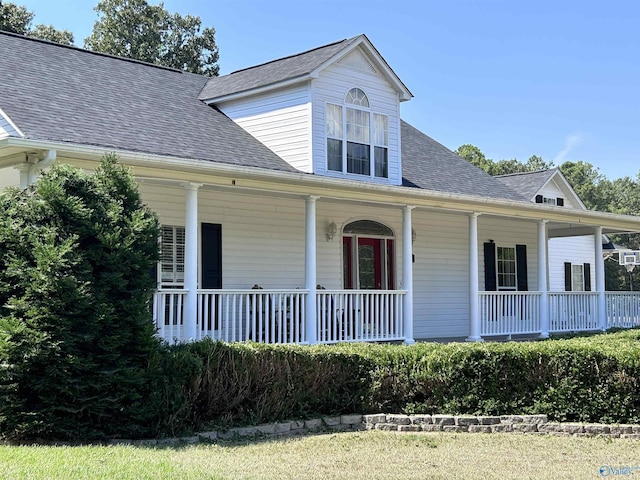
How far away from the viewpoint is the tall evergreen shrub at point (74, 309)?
298 inches

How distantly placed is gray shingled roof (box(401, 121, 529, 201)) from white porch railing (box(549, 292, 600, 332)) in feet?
9.24

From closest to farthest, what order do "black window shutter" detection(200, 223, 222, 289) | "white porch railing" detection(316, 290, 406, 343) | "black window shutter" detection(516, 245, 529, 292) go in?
1. "white porch railing" detection(316, 290, 406, 343)
2. "black window shutter" detection(200, 223, 222, 289)
3. "black window shutter" detection(516, 245, 529, 292)

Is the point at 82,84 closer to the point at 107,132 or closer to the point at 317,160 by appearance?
the point at 107,132

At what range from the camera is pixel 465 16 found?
23828mm

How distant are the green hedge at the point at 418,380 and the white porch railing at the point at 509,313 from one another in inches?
249

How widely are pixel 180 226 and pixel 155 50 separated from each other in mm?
23026

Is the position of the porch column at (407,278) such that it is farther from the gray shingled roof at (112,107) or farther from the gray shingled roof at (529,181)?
the gray shingled roof at (529,181)

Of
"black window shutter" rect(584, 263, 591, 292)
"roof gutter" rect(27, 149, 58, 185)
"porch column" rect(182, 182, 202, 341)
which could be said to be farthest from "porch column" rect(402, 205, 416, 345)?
"black window shutter" rect(584, 263, 591, 292)

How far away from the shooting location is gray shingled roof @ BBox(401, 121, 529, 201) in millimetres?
16938

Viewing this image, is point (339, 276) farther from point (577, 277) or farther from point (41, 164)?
point (577, 277)

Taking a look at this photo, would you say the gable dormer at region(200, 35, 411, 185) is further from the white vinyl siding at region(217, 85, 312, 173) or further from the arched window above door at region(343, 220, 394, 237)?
→ the arched window above door at region(343, 220, 394, 237)

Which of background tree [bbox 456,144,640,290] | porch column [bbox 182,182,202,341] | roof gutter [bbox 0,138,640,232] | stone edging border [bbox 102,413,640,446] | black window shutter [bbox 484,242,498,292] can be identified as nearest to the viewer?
stone edging border [bbox 102,413,640,446]

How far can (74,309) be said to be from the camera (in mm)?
7766

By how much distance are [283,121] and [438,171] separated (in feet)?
16.6
